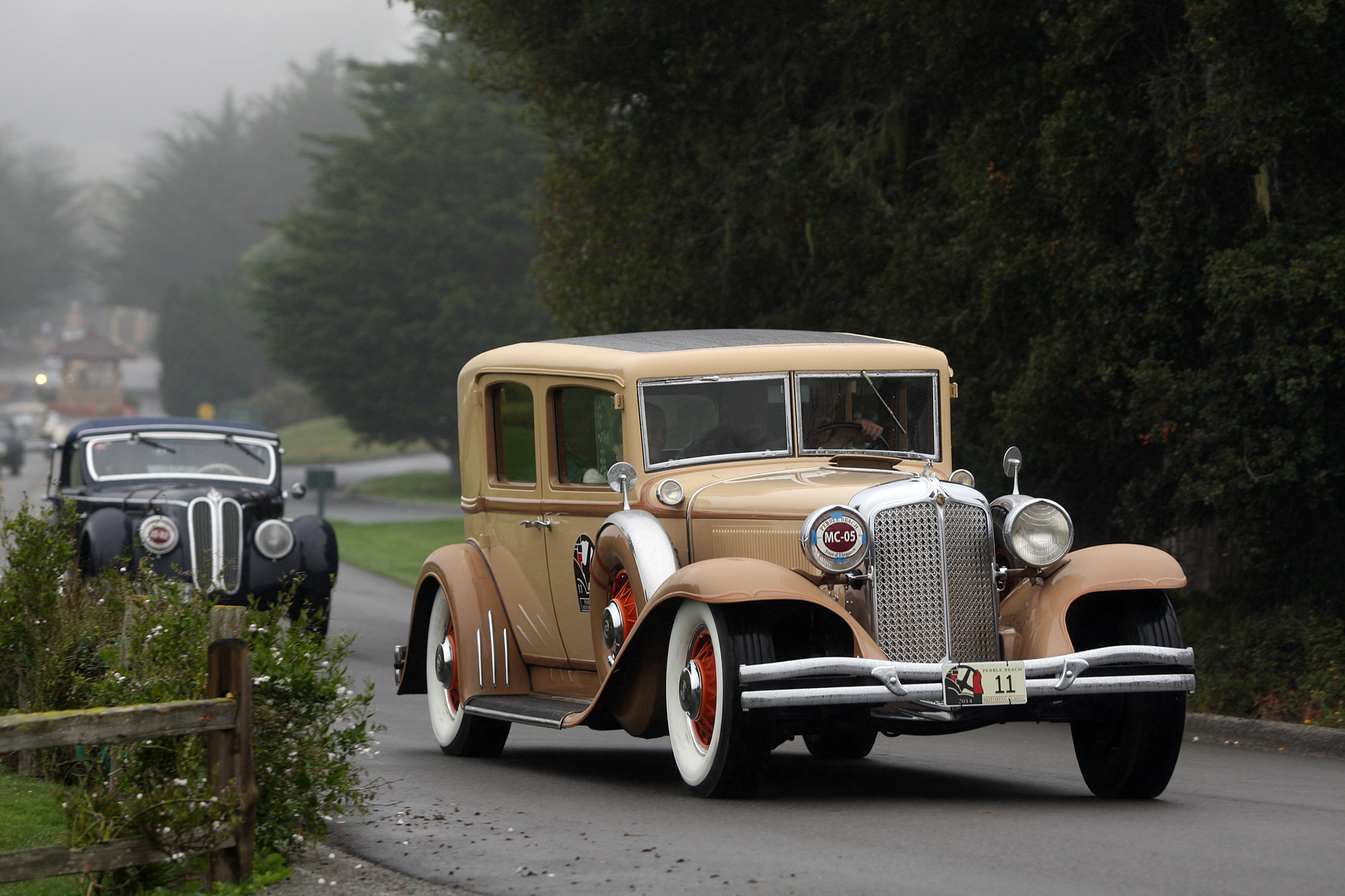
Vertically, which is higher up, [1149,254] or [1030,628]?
[1149,254]

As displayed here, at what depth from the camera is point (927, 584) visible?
7.85 metres

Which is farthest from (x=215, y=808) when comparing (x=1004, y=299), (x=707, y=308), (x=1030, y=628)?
(x=707, y=308)

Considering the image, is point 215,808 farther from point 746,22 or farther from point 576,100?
point 576,100

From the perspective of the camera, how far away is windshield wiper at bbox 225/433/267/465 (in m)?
17.8

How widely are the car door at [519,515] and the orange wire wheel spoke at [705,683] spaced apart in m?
1.78

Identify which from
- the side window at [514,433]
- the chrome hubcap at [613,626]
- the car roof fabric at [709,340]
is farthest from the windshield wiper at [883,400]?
the side window at [514,433]

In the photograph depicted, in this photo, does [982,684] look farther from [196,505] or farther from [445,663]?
[196,505]

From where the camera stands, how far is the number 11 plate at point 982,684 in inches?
288

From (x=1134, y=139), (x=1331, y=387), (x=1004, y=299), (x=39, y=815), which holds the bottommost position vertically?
(x=39, y=815)

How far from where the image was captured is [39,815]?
7.39 metres

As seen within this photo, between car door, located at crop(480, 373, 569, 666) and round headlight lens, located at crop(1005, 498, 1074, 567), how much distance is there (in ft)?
9.17

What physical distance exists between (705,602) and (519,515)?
2.59 m

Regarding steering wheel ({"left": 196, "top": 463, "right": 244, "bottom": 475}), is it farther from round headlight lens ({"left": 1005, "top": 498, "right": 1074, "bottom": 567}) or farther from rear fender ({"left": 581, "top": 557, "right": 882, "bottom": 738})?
round headlight lens ({"left": 1005, "top": 498, "right": 1074, "bottom": 567})

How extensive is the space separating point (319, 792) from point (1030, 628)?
3359 millimetres
